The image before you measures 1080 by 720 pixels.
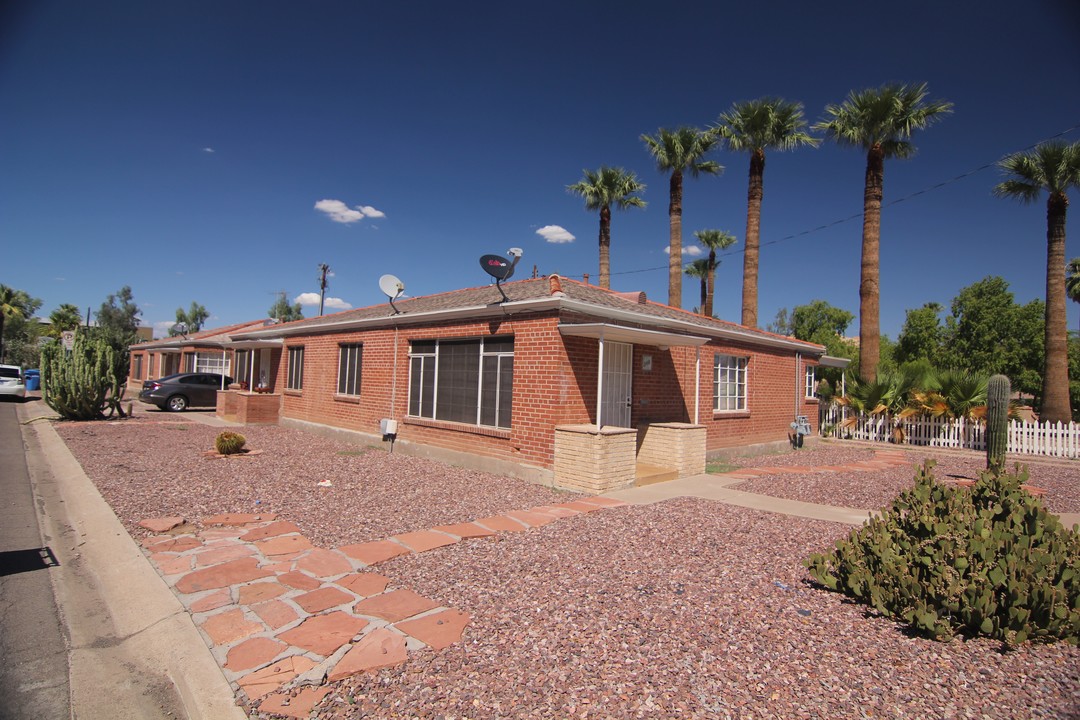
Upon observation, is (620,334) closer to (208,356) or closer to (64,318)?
(208,356)

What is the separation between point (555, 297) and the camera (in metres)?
8.71

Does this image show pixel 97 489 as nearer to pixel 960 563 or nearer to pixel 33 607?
pixel 33 607

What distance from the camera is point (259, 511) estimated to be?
6824mm

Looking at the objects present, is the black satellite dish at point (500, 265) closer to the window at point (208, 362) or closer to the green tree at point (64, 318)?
the window at point (208, 362)

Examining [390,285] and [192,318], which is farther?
[192,318]

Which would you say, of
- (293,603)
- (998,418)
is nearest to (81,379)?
(293,603)

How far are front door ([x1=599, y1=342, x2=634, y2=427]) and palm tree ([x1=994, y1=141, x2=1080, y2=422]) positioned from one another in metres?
15.6

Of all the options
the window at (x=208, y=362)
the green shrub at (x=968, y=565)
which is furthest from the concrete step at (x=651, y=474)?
the window at (x=208, y=362)

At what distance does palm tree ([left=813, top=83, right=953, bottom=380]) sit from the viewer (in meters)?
18.3

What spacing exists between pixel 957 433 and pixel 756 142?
525 inches

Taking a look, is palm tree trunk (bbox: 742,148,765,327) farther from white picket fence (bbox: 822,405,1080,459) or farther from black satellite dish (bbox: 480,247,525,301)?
black satellite dish (bbox: 480,247,525,301)

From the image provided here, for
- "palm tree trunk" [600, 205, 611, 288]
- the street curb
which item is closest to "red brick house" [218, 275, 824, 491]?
the street curb

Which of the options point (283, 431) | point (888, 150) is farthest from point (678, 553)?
point (888, 150)

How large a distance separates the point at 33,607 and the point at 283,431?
42.9ft
